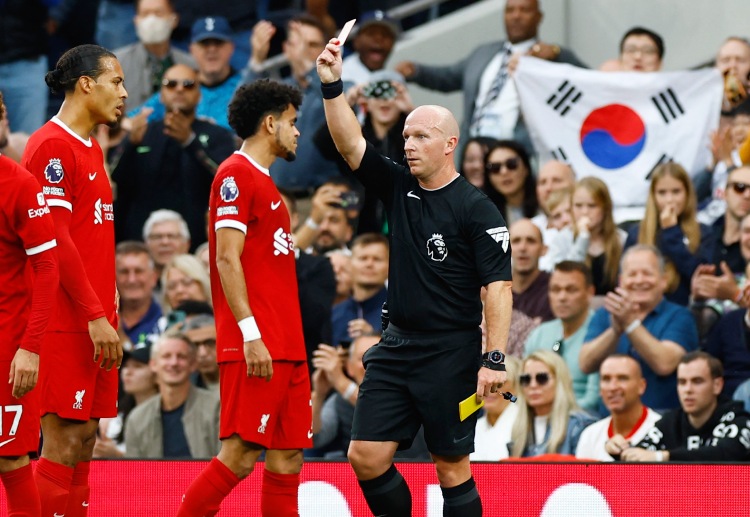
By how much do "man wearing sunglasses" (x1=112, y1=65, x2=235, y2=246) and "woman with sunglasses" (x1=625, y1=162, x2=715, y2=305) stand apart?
132 inches

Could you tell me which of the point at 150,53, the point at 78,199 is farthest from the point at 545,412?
the point at 150,53

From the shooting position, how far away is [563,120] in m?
11.8

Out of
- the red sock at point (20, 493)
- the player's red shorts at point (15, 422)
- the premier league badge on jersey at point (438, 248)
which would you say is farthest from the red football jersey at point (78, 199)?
the premier league badge on jersey at point (438, 248)

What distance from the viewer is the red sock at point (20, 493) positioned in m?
6.43

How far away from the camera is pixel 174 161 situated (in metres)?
11.7

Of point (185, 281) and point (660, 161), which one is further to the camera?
point (660, 161)

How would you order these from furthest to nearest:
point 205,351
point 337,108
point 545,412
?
point 205,351
point 545,412
point 337,108

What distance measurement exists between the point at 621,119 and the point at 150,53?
422cm

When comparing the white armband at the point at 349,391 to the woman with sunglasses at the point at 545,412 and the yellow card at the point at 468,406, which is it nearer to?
the woman with sunglasses at the point at 545,412

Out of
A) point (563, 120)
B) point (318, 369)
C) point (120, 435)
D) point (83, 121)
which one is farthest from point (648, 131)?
point (83, 121)

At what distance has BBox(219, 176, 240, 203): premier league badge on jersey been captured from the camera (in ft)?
23.5

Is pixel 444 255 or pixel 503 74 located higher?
pixel 503 74

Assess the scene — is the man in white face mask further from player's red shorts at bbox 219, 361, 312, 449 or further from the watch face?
the watch face

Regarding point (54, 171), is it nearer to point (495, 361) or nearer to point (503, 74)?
point (495, 361)
